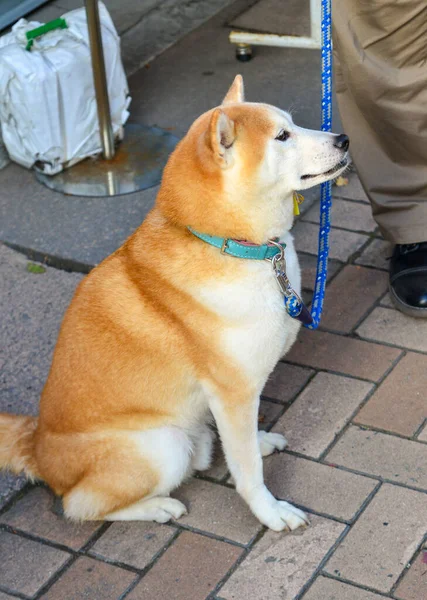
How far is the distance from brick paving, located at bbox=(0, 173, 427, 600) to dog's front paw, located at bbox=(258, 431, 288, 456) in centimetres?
2

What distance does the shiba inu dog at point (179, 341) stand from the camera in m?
2.27

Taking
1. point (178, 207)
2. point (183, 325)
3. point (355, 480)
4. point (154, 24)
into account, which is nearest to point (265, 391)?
point (355, 480)

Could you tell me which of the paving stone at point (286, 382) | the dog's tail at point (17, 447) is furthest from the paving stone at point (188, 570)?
the paving stone at point (286, 382)

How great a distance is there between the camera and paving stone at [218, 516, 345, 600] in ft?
7.66

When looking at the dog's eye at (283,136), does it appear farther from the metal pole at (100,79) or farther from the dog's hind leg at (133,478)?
the metal pole at (100,79)

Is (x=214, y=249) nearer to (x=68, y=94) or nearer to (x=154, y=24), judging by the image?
(x=68, y=94)

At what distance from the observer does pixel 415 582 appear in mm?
2289

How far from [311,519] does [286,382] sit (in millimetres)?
592

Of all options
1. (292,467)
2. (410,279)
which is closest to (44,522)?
(292,467)

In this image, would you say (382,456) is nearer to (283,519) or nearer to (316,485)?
(316,485)

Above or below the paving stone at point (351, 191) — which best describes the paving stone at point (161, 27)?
above

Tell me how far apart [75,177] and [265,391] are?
1.66 metres

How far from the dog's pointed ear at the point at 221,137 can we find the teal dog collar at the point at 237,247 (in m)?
0.22

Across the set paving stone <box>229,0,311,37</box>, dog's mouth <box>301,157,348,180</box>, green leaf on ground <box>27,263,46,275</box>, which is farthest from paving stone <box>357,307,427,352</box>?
paving stone <box>229,0,311,37</box>
